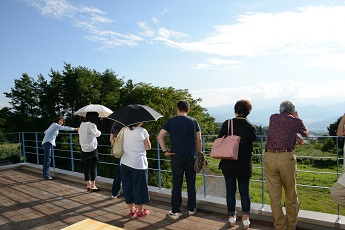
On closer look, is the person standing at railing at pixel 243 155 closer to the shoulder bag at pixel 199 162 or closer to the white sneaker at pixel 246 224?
the white sneaker at pixel 246 224

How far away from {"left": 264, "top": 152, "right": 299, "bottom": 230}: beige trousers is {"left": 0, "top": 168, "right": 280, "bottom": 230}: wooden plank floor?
354mm

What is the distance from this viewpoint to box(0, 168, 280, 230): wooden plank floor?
394 cm

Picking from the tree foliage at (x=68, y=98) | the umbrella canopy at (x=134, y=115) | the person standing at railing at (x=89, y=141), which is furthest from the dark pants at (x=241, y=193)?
the tree foliage at (x=68, y=98)

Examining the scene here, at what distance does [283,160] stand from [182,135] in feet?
4.43

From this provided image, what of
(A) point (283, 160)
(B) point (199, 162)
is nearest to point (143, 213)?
(B) point (199, 162)

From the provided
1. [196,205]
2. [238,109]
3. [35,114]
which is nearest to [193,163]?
[196,205]

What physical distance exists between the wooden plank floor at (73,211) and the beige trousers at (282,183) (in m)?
0.35

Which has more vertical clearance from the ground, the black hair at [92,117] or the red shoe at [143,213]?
the black hair at [92,117]

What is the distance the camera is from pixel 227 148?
3516 mm

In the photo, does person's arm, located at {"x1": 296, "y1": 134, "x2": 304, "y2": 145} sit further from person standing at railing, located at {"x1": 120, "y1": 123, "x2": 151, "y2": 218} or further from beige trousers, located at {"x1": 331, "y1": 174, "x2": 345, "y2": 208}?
person standing at railing, located at {"x1": 120, "y1": 123, "x2": 151, "y2": 218}

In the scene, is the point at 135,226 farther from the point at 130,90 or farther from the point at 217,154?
the point at 130,90

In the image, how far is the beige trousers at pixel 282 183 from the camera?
127 inches

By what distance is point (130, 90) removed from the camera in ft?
130

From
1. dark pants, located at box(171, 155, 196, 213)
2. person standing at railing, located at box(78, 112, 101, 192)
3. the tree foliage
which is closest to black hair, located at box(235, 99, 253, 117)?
dark pants, located at box(171, 155, 196, 213)
